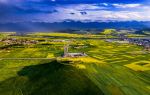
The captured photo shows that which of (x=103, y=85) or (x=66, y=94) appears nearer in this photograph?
(x=66, y=94)

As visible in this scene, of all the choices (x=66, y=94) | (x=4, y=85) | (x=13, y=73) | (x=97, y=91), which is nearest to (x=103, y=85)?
(x=97, y=91)

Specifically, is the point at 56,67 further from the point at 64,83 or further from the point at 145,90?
the point at 145,90

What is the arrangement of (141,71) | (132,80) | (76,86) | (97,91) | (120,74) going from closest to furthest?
(97,91)
(76,86)
(132,80)
(120,74)
(141,71)

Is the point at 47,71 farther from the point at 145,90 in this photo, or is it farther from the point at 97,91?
the point at 145,90

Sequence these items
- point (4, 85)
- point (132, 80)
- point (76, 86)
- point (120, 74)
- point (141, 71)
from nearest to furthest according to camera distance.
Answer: point (76, 86) → point (4, 85) → point (132, 80) → point (120, 74) → point (141, 71)

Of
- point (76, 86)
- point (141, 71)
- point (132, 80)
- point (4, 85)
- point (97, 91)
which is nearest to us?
point (97, 91)

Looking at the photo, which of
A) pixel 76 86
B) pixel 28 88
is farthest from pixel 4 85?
pixel 76 86
